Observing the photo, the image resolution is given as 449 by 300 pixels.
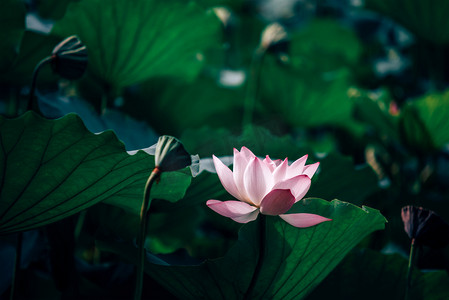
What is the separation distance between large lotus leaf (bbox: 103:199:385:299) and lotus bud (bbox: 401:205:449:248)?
0.10 ft

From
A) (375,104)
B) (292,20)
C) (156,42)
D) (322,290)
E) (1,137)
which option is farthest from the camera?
(292,20)

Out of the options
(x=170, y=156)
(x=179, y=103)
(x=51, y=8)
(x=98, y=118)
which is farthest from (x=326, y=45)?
(x=170, y=156)

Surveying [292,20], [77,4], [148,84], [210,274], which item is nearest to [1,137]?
[210,274]

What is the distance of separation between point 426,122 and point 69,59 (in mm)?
722

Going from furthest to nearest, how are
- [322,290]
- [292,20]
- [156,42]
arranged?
[292,20] < [156,42] < [322,290]

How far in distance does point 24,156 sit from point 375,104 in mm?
700

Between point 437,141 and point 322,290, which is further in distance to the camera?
point 437,141

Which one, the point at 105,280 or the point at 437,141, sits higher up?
the point at 437,141

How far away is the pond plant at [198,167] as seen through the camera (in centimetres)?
45

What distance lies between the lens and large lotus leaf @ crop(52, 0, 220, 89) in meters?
0.72

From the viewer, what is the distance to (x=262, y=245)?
1.47 feet

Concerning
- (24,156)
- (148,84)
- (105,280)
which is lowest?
(105,280)

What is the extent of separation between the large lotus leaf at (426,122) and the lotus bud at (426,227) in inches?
19.5

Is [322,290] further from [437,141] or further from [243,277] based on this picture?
[437,141]
